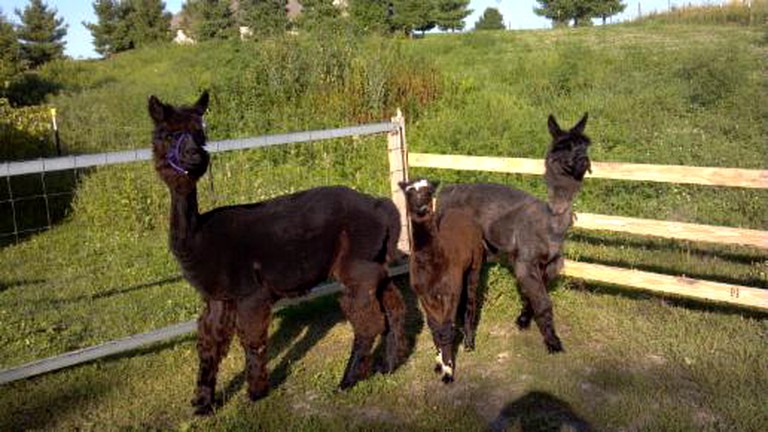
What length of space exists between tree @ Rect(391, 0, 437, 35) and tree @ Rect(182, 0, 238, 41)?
12784 mm

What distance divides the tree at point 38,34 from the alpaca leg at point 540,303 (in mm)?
49105

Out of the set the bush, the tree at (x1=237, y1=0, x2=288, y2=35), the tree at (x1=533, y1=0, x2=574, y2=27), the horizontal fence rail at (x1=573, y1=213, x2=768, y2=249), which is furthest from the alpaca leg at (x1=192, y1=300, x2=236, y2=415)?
the tree at (x1=237, y1=0, x2=288, y2=35)

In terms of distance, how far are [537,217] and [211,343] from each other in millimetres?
3046

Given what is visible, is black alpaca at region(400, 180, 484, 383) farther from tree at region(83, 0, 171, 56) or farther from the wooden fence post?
tree at region(83, 0, 171, 56)

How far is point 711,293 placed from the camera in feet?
19.7

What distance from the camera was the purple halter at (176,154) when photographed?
4.42m

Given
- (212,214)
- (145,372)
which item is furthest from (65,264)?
(212,214)

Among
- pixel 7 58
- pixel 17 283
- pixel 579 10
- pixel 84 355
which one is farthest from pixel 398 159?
pixel 579 10

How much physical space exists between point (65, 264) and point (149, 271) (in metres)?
1.51

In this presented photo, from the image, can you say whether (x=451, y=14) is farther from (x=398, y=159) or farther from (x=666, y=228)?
(x=666, y=228)

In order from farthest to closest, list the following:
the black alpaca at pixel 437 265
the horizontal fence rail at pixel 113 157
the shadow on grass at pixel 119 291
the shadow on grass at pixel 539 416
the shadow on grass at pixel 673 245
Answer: the shadow on grass at pixel 673 245 → the shadow on grass at pixel 119 291 → the black alpaca at pixel 437 265 → the horizontal fence rail at pixel 113 157 → the shadow on grass at pixel 539 416

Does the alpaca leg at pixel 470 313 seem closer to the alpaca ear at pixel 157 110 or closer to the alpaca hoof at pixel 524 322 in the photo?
the alpaca hoof at pixel 524 322

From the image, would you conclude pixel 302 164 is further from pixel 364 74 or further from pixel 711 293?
pixel 711 293

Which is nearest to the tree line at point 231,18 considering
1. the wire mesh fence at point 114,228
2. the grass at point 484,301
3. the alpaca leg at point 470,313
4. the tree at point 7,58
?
the tree at point 7,58
